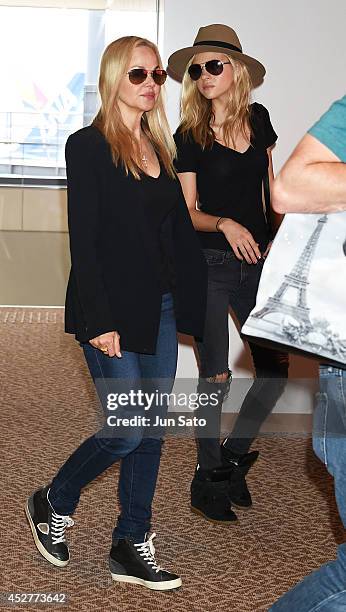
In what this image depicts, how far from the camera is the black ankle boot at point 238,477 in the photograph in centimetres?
427

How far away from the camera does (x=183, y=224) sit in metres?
3.45

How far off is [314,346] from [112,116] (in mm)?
1499

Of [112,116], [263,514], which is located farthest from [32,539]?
[112,116]

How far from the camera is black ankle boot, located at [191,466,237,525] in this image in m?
4.11

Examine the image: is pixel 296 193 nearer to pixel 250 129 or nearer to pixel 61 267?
pixel 250 129

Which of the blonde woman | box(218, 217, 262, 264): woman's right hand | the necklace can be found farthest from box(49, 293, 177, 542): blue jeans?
box(218, 217, 262, 264): woman's right hand

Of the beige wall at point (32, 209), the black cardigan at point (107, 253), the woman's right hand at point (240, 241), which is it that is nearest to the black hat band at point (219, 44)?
the woman's right hand at point (240, 241)

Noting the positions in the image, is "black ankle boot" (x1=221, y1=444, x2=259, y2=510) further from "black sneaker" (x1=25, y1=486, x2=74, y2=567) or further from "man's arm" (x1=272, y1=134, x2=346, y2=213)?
"man's arm" (x1=272, y1=134, x2=346, y2=213)

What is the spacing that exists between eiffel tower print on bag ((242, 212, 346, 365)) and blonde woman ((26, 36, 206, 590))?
118 centimetres

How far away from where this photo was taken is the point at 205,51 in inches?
165

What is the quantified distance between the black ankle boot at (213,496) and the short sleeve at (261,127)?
4.08 feet

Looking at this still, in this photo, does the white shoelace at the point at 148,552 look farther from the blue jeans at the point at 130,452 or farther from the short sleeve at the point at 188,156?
the short sleeve at the point at 188,156

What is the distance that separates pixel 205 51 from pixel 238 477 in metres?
1.64

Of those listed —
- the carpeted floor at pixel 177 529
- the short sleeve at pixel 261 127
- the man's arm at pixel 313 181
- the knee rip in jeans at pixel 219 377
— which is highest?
the man's arm at pixel 313 181
